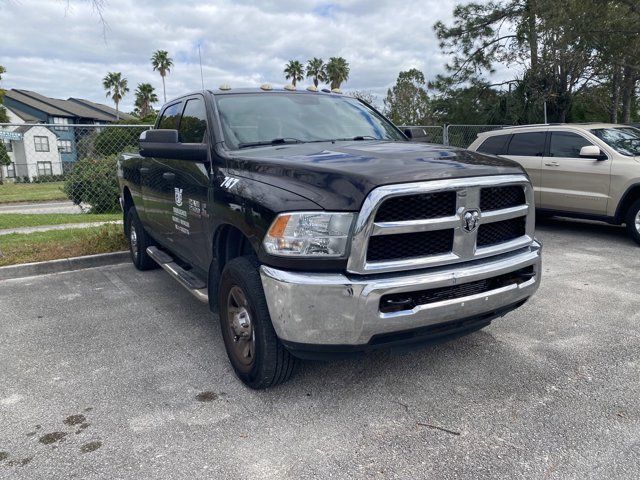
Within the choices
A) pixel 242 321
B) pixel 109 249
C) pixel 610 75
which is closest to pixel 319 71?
pixel 610 75

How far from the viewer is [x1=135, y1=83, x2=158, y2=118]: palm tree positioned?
66250 mm

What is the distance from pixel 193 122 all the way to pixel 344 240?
237cm

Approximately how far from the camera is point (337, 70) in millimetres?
52000

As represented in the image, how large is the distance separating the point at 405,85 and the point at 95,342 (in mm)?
38646

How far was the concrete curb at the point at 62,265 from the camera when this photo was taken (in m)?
6.29

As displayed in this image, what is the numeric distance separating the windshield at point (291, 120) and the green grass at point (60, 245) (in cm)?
376

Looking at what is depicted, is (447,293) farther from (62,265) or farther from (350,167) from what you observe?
(62,265)

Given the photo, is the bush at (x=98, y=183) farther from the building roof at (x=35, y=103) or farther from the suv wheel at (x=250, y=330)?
the building roof at (x=35, y=103)

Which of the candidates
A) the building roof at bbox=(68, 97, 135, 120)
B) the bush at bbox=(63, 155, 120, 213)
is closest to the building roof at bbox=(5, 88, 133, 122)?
the building roof at bbox=(68, 97, 135, 120)

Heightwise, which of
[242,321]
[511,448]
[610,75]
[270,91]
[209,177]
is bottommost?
[511,448]

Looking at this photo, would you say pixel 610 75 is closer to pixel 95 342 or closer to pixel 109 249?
pixel 109 249

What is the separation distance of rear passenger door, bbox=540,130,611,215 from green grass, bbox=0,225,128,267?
262 inches

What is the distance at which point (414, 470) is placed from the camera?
2.52 meters

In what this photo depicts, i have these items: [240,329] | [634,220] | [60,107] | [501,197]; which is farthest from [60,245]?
[60,107]
